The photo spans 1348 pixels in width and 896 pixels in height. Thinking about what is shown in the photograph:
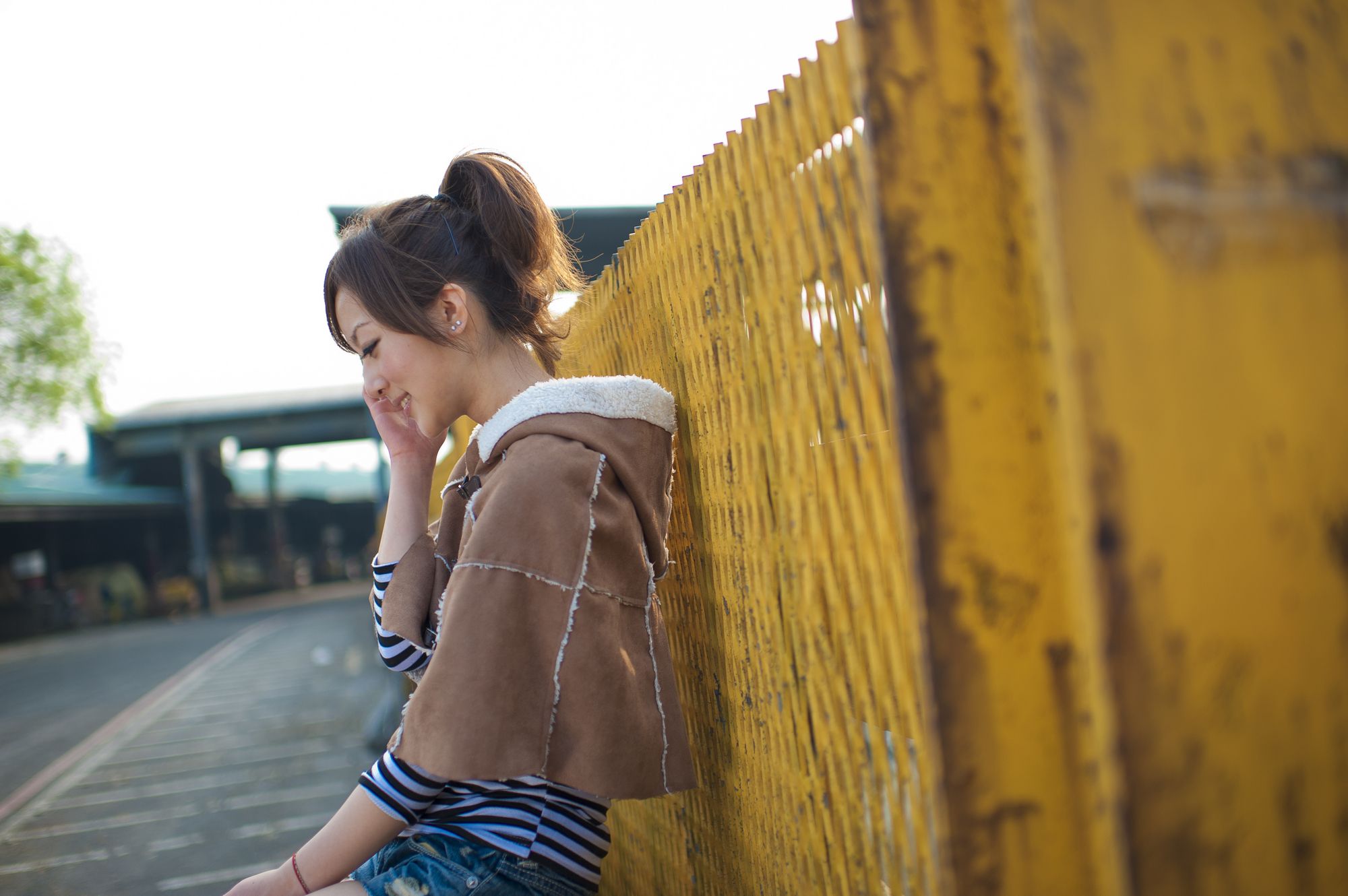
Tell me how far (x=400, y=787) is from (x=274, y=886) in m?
0.25

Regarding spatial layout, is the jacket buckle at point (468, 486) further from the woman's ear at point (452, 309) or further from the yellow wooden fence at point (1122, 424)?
the yellow wooden fence at point (1122, 424)

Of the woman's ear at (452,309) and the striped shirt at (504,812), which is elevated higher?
the woman's ear at (452,309)

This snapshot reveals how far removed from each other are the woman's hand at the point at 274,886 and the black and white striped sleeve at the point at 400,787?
18cm

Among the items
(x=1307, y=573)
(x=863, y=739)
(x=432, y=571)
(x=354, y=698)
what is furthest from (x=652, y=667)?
(x=354, y=698)

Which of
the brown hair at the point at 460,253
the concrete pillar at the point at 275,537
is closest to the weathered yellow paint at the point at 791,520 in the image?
the brown hair at the point at 460,253

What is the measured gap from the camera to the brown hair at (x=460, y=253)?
5.13 ft

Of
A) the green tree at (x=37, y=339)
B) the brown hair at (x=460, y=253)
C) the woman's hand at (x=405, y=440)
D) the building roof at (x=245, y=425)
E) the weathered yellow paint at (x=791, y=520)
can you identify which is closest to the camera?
the weathered yellow paint at (x=791, y=520)

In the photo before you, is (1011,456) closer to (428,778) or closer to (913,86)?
(913,86)

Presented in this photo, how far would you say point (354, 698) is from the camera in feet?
25.0

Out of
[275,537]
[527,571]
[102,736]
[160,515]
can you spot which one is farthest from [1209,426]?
[275,537]

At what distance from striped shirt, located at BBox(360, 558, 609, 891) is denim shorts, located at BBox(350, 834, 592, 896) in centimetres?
1

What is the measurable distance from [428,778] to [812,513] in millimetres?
700

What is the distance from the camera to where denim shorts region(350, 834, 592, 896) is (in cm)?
128

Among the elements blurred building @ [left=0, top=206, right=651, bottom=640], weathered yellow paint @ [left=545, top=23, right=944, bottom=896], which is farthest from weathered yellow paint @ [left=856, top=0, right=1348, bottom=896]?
blurred building @ [left=0, top=206, right=651, bottom=640]
